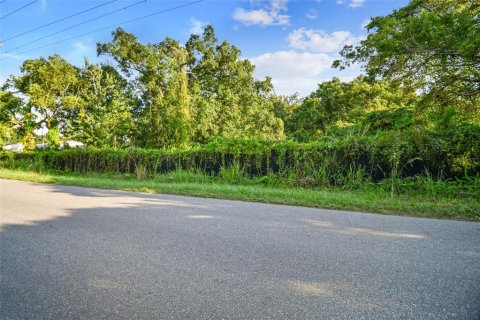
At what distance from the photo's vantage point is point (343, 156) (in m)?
8.48

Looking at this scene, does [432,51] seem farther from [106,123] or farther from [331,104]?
[331,104]

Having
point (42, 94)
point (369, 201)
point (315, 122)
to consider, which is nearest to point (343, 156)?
point (369, 201)

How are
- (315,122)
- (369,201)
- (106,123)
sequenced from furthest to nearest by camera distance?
1. (315,122)
2. (106,123)
3. (369,201)

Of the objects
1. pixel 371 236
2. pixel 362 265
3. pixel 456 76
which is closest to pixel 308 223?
pixel 371 236

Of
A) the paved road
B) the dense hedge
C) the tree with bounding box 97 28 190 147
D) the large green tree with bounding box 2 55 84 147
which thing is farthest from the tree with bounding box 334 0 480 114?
the large green tree with bounding box 2 55 84 147

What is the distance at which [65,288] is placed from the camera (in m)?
2.15

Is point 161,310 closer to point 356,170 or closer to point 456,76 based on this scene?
point 356,170

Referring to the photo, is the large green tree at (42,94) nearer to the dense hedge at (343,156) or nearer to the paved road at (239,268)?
the dense hedge at (343,156)

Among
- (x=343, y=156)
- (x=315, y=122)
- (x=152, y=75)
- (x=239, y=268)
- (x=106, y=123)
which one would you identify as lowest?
(x=239, y=268)

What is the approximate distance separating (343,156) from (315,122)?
69.4ft

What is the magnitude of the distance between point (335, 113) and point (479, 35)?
74.6 feet

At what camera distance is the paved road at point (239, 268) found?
1836 millimetres

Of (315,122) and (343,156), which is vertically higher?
(315,122)

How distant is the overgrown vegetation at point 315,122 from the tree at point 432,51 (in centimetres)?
3
